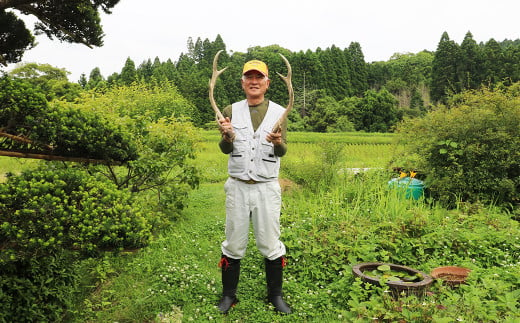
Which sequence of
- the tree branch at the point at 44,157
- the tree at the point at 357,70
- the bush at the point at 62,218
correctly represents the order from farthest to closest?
1. the tree at the point at 357,70
2. the tree branch at the point at 44,157
3. the bush at the point at 62,218

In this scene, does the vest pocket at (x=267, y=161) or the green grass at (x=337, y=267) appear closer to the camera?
the green grass at (x=337, y=267)

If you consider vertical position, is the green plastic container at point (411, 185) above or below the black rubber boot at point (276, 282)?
above

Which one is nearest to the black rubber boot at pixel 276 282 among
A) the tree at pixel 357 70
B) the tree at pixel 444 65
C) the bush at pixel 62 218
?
the bush at pixel 62 218

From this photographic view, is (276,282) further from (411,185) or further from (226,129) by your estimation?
(411,185)

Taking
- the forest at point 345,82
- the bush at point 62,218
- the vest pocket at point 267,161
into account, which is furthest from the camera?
the forest at point 345,82

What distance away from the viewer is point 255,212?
11.5ft

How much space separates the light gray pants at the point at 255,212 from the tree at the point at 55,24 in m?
1.75

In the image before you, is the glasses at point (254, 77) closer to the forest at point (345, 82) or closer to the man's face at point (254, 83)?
the man's face at point (254, 83)

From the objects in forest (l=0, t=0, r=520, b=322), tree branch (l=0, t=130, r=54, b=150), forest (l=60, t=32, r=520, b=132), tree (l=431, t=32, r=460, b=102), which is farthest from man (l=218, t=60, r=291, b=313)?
tree (l=431, t=32, r=460, b=102)

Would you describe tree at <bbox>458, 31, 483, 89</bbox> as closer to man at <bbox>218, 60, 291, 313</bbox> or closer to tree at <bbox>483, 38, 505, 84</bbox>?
tree at <bbox>483, 38, 505, 84</bbox>

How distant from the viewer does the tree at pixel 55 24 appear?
10.6 feet

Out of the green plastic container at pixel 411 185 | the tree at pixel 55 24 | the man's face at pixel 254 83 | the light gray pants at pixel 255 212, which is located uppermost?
the tree at pixel 55 24

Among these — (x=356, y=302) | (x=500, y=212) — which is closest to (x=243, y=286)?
(x=356, y=302)

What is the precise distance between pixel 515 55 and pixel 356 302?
3859 centimetres
